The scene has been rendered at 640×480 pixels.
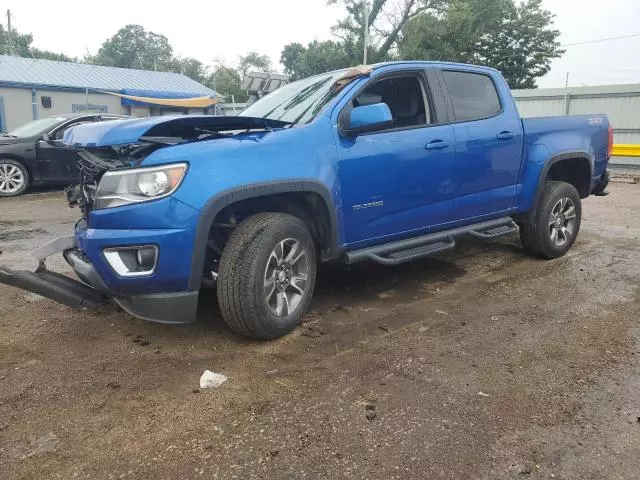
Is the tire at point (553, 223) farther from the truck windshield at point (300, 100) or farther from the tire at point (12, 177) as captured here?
the tire at point (12, 177)

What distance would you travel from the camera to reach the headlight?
3.07 meters

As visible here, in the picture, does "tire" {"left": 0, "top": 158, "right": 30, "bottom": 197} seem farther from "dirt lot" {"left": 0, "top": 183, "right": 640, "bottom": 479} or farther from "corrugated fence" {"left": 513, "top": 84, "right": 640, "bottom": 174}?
"corrugated fence" {"left": 513, "top": 84, "right": 640, "bottom": 174}

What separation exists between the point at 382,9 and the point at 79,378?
38.0m

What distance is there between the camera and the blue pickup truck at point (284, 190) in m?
3.11

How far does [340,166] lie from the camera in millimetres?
3680

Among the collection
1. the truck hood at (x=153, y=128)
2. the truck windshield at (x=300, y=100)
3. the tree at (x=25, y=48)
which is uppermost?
the tree at (x=25, y=48)

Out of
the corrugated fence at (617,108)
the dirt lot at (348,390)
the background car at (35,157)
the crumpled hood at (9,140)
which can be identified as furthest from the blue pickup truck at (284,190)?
the corrugated fence at (617,108)

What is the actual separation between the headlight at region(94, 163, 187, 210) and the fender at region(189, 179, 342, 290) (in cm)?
24

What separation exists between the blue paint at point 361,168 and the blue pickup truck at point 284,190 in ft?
0.04

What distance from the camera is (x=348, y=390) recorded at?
2896 mm

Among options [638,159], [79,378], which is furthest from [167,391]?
[638,159]

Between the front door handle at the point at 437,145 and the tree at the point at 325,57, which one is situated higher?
the tree at the point at 325,57

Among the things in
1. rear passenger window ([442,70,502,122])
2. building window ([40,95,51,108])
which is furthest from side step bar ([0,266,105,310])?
building window ([40,95,51,108])

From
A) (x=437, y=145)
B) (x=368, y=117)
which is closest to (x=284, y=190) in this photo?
(x=368, y=117)
